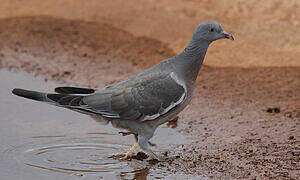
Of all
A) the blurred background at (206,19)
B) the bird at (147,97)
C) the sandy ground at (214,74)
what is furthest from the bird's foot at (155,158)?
the blurred background at (206,19)


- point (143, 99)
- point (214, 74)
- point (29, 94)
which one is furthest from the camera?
point (214, 74)

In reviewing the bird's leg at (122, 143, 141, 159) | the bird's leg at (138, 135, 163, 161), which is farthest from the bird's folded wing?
the bird's leg at (122, 143, 141, 159)

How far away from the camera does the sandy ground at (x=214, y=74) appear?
5855 mm

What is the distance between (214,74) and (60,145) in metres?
3.47

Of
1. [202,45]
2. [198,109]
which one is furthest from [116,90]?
[198,109]

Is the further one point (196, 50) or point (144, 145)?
point (196, 50)

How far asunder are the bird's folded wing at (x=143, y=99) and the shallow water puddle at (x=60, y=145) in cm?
58

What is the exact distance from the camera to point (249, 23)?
10797 millimetres

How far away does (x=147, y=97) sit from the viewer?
568cm

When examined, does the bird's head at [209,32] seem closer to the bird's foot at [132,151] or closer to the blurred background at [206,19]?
the bird's foot at [132,151]

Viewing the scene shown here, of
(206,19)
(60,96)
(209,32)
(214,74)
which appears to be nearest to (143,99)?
(60,96)

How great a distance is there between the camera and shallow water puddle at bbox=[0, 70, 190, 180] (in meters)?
5.49

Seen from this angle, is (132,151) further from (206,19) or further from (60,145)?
(206,19)

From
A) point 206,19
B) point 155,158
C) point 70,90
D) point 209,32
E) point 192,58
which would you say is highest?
point 206,19
